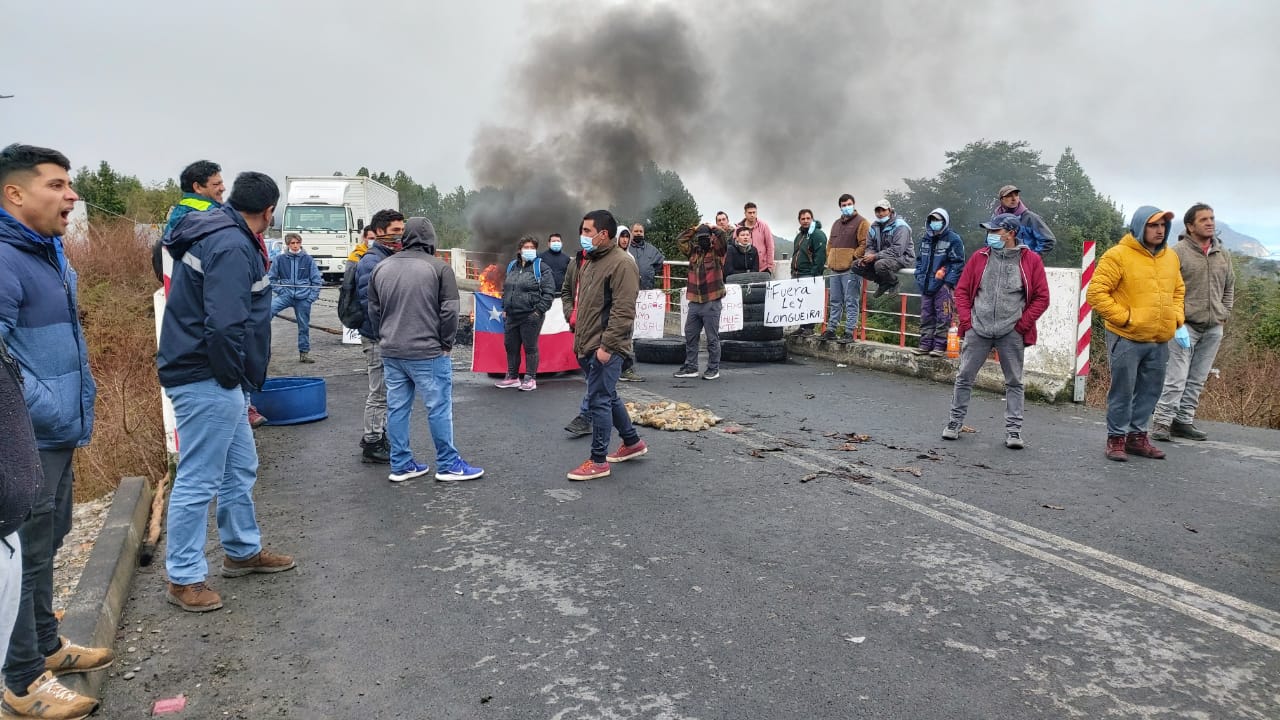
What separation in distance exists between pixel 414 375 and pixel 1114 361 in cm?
531

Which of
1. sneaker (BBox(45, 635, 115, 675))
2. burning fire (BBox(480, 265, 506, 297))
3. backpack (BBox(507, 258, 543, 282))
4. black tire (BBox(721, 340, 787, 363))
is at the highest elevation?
backpack (BBox(507, 258, 543, 282))

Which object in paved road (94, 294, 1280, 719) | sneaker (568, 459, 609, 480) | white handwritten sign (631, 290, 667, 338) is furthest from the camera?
white handwritten sign (631, 290, 667, 338)

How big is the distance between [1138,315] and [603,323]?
4.02 m

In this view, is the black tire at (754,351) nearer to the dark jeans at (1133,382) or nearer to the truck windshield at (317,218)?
the dark jeans at (1133,382)

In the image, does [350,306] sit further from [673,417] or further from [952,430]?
[952,430]

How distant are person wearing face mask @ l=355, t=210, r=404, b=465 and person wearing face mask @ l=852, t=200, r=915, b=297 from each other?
21.5 ft

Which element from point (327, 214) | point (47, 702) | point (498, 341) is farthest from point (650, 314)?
point (327, 214)

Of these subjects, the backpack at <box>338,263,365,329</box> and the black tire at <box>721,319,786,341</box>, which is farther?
the black tire at <box>721,319,786,341</box>

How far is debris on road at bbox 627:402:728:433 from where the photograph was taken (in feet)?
24.1

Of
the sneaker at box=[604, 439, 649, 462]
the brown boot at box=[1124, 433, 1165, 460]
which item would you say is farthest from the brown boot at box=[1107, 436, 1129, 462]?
the sneaker at box=[604, 439, 649, 462]

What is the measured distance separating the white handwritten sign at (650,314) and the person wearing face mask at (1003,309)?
18.2 feet

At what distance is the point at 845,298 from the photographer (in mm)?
11812

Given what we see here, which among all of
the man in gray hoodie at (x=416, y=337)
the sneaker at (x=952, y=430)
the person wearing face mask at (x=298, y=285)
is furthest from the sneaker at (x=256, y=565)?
the person wearing face mask at (x=298, y=285)

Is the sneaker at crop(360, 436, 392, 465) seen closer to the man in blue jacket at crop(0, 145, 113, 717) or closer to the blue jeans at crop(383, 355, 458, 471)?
the blue jeans at crop(383, 355, 458, 471)
